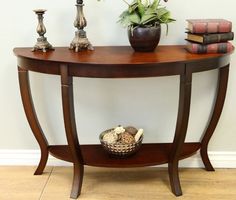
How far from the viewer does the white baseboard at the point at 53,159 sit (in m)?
2.11

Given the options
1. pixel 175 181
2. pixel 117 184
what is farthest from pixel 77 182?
pixel 175 181

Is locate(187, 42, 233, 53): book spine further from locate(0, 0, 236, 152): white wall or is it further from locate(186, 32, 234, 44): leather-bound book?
locate(0, 0, 236, 152): white wall

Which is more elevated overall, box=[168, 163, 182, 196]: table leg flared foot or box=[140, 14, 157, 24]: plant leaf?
box=[140, 14, 157, 24]: plant leaf

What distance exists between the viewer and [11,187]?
194 cm

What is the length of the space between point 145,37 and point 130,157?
652 mm

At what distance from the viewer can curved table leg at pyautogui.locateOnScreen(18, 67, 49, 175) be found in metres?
1.81

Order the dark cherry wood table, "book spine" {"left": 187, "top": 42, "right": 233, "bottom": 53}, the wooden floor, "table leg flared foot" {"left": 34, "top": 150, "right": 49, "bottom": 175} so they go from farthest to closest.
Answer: "table leg flared foot" {"left": 34, "top": 150, "right": 49, "bottom": 175}, the wooden floor, "book spine" {"left": 187, "top": 42, "right": 233, "bottom": 53}, the dark cherry wood table

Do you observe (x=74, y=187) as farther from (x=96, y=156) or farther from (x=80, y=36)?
(x=80, y=36)

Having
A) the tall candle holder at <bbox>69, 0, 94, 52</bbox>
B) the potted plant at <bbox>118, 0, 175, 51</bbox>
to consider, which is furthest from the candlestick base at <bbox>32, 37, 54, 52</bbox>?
the potted plant at <bbox>118, 0, 175, 51</bbox>

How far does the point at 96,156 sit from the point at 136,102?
39cm

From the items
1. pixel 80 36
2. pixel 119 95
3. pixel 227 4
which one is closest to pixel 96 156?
pixel 119 95

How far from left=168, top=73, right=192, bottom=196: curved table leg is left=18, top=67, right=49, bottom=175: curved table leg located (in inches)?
28.6

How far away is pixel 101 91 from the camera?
2.00m

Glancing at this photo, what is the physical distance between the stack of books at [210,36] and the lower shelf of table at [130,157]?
1.94ft
